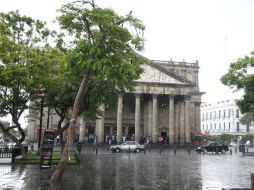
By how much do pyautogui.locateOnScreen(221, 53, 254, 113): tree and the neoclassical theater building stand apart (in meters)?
23.8

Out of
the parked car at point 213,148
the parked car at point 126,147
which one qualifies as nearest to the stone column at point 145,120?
the parked car at point 126,147

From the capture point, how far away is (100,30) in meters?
14.3

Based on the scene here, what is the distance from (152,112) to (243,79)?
30.0m

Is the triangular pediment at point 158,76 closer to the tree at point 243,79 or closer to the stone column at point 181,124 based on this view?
the stone column at point 181,124

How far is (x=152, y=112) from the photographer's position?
62.3m

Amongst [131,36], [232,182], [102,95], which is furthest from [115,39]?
[102,95]

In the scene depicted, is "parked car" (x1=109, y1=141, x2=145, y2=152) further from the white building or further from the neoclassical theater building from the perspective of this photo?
the white building

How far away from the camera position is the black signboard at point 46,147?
1772 centimetres

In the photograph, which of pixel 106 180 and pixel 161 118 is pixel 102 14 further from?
pixel 161 118

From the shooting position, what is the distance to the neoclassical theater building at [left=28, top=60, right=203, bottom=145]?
194 feet

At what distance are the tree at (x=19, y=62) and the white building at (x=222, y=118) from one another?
76.1 meters

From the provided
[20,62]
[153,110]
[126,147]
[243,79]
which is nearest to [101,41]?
[20,62]

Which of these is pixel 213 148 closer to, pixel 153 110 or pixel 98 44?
pixel 153 110

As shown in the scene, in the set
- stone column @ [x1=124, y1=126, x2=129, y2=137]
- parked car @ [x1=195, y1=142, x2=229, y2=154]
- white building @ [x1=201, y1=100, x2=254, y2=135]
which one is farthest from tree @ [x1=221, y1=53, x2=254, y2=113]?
white building @ [x1=201, y1=100, x2=254, y2=135]
